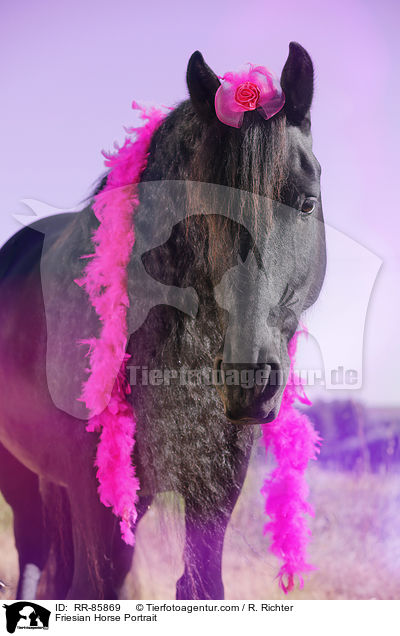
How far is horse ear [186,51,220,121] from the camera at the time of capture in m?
1.17

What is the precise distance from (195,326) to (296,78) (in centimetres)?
64

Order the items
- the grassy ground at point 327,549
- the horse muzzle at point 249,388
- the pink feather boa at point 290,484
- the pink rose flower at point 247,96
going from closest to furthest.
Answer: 1. the horse muzzle at point 249,388
2. the pink rose flower at point 247,96
3. the pink feather boa at point 290,484
4. the grassy ground at point 327,549

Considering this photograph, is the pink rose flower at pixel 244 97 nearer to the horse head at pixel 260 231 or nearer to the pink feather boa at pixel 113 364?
the horse head at pixel 260 231

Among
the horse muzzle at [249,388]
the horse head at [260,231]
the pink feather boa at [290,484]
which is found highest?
the horse head at [260,231]

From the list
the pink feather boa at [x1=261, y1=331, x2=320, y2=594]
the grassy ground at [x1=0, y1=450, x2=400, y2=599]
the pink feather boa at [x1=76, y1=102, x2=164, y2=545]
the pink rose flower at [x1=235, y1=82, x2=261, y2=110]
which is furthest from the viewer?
the grassy ground at [x1=0, y1=450, x2=400, y2=599]

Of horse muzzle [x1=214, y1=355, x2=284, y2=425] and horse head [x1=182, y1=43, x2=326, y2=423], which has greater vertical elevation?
horse head [x1=182, y1=43, x2=326, y2=423]

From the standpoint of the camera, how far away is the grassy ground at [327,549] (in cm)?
229

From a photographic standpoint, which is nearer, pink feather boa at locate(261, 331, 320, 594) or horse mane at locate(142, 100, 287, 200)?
horse mane at locate(142, 100, 287, 200)

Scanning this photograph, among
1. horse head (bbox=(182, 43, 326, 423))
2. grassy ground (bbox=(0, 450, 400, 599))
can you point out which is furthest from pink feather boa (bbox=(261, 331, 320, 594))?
grassy ground (bbox=(0, 450, 400, 599))

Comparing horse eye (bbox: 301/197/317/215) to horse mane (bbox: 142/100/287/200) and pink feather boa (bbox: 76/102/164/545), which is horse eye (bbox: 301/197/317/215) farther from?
pink feather boa (bbox: 76/102/164/545)

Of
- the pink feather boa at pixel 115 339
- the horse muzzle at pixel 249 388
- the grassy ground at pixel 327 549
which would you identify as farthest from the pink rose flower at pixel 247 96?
the grassy ground at pixel 327 549

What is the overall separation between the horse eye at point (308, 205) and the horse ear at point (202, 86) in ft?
0.98
